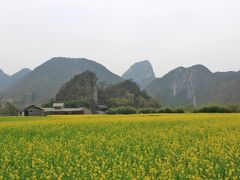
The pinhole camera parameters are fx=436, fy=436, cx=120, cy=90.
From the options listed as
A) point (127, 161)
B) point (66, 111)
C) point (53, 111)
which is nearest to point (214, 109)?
point (66, 111)

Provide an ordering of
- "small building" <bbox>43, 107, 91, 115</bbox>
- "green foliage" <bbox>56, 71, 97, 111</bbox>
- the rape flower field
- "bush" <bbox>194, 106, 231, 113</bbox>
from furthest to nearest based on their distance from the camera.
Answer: "green foliage" <bbox>56, 71, 97, 111</bbox>
"small building" <bbox>43, 107, 91, 115</bbox>
"bush" <bbox>194, 106, 231, 113</bbox>
the rape flower field

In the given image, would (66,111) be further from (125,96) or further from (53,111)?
(125,96)

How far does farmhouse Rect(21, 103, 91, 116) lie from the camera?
3733 inches

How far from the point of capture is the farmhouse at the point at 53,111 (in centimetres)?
9481

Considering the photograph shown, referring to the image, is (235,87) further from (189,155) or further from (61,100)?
(189,155)

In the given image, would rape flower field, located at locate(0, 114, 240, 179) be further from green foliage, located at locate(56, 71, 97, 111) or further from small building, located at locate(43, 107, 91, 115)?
green foliage, located at locate(56, 71, 97, 111)

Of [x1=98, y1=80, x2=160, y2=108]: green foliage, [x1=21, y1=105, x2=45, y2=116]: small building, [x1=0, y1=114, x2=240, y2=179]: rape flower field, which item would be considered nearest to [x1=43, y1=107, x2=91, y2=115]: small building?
[x1=21, y1=105, x2=45, y2=116]: small building

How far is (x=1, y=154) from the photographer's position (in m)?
14.2

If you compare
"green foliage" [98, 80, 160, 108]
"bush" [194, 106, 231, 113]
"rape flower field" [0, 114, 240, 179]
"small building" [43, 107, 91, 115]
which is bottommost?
"rape flower field" [0, 114, 240, 179]

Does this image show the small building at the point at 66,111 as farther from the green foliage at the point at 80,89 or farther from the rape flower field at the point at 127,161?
the rape flower field at the point at 127,161

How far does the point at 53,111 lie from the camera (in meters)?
107

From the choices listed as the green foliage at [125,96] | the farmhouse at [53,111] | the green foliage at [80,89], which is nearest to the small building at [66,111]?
the farmhouse at [53,111]

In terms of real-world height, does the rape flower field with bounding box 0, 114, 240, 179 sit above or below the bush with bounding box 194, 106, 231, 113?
below

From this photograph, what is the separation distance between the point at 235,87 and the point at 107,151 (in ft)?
575
